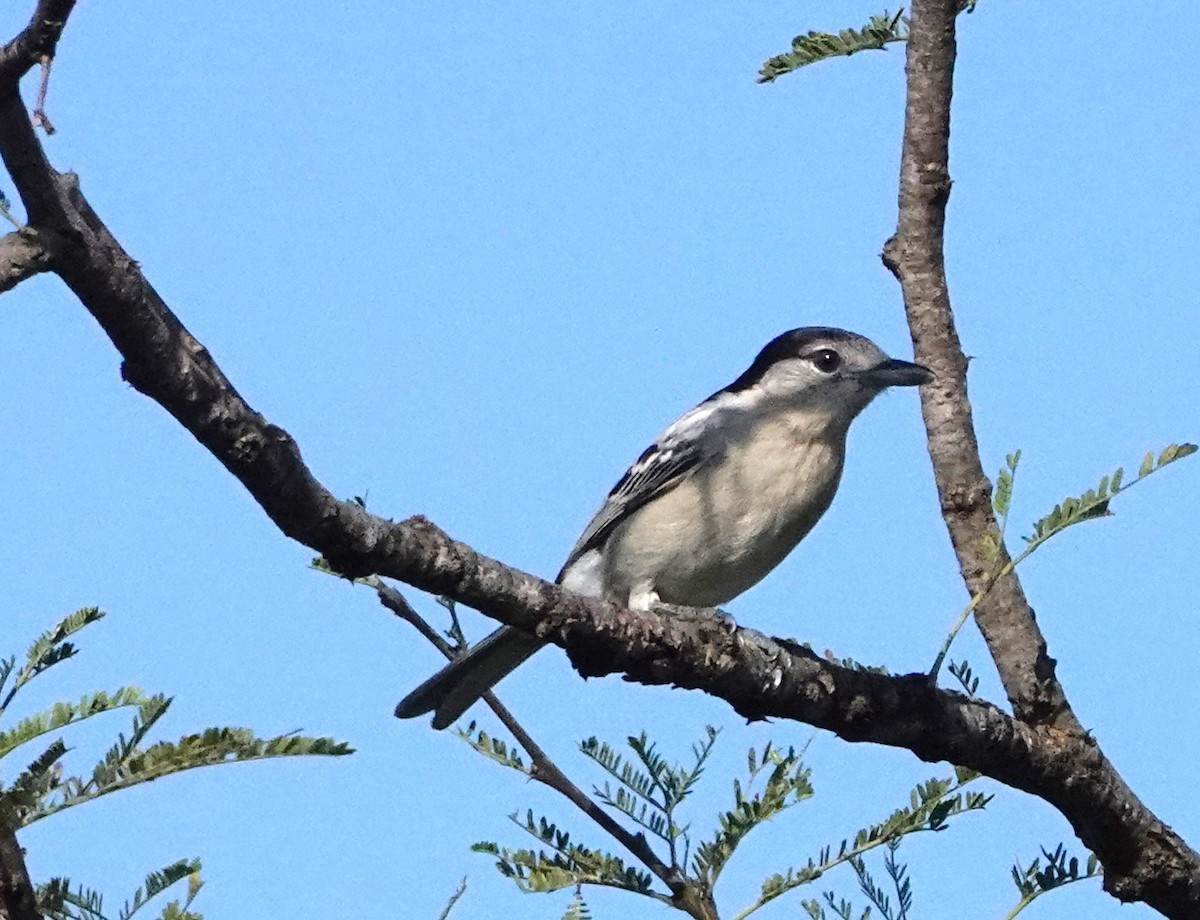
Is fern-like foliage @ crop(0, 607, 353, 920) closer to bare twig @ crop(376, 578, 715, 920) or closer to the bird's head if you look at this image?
bare twig @ crop(376, 578, 715, 920)

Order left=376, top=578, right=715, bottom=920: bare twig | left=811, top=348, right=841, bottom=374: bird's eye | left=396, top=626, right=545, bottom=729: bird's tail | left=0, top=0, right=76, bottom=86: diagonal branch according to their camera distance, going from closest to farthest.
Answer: left=0, top=0, right=76, bottom=86: diagonal branch
left=376, top=578, right=715, bottom=920: bare twig
left=396, top=626, right=545, bottom=729: bird's tail
left=811, top=348, right=841, bottom=374: bird's eye

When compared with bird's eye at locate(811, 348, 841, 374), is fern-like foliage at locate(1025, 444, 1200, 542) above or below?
below

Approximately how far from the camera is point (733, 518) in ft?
21.2

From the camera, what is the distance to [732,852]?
13.2 ft

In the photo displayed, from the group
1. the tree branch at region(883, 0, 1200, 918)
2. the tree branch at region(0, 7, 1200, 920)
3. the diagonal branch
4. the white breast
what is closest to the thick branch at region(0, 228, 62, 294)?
the tree branch at region(0, 7, 1200, 920)

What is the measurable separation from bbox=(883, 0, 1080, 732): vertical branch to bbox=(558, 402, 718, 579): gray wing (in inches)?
82.6

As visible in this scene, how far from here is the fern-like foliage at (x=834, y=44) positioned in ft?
15.3

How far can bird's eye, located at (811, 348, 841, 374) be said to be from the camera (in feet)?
23.6

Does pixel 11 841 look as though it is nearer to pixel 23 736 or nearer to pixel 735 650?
pixel 23 736

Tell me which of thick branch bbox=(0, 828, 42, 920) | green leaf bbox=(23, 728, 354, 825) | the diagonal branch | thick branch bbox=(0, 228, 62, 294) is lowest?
thick branch bbox=(0, 828, 42, 920)

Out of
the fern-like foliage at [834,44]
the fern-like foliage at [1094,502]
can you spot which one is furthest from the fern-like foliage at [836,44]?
the fern-like foliage at [1094,502]

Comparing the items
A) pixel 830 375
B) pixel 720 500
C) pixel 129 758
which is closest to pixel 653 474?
pixel 720 500

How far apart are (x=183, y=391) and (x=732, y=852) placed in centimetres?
185

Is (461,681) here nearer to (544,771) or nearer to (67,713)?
(544,771)
